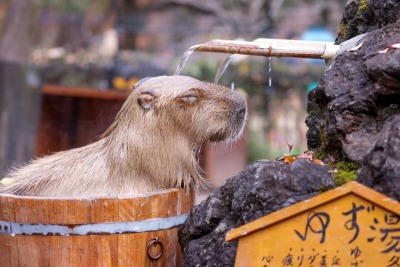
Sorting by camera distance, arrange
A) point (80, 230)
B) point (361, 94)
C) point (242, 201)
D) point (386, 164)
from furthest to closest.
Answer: point (80, 230) < point (361, 94) < point (242, 201) < point (386, 164)

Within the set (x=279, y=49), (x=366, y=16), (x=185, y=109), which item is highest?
(x=366, y=16)

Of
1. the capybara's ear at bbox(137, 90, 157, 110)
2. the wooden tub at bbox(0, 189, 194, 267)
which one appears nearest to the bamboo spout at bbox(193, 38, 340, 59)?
the capybara's ear at bbox(137, 90, 157, 110)

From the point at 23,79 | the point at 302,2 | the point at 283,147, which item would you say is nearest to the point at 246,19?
the point at 302,2

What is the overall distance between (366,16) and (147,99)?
1139 mm

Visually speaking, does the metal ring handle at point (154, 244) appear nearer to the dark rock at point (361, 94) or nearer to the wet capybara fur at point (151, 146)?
the wet capybara fur at point (151, 146)

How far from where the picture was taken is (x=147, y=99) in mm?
3822

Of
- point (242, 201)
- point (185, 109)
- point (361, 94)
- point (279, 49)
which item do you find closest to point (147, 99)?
point (185, 109)

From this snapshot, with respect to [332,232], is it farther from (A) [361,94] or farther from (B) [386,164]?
(A) [361,94]

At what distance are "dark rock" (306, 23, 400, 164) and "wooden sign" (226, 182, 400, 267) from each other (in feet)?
1.26

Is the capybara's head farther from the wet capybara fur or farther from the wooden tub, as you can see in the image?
the wooden tub

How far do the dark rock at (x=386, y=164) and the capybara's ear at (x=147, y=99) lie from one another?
122cm

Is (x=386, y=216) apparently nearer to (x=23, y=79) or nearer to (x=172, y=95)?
(x=172, y=95)

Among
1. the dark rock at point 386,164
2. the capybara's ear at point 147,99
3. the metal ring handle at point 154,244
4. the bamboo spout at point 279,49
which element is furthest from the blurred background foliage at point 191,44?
the dark rock at point 386,164

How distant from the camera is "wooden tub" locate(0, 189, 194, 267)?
346 cm
